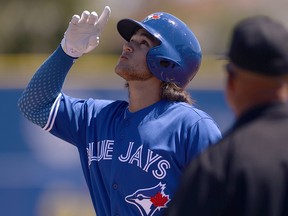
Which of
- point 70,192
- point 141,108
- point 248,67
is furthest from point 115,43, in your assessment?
point 248,67

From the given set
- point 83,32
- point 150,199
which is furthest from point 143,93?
point 150,199

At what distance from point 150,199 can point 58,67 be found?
3.02 ft

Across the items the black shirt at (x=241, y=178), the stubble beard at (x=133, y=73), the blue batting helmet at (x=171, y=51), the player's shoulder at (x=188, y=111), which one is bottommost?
the player's shoulder at (x=188, y=111)

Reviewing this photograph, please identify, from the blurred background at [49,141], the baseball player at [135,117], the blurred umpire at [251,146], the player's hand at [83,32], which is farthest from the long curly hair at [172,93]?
the blurred background at [49,141]

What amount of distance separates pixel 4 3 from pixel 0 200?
11.9ft

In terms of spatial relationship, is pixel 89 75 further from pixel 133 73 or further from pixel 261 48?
pixel 261 48

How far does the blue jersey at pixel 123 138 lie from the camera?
451 cm

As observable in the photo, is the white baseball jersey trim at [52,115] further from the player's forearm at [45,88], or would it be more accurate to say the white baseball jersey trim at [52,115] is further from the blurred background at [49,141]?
the blurred background at [49,141]

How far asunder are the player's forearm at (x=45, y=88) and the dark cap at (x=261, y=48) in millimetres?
2101

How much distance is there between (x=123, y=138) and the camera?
4.70m

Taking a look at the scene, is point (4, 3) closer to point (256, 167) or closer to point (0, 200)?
point (0, 200)

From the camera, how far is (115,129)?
4.79 metres

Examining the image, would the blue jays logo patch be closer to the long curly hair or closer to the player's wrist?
the long curly hair

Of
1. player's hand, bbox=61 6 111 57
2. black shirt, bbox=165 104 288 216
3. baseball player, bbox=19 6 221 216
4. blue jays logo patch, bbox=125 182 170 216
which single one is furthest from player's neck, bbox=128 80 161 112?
black shirt, bbox=165 104 288 216
